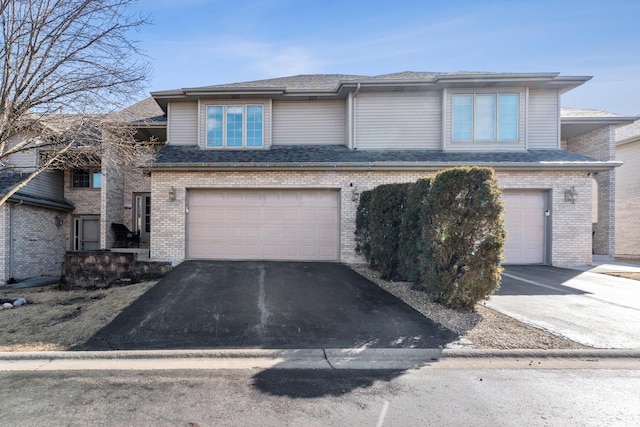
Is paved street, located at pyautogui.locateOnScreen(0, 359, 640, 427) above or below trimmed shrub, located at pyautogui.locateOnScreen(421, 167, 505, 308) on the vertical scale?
below

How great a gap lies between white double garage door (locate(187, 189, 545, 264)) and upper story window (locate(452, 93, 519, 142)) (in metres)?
2.46

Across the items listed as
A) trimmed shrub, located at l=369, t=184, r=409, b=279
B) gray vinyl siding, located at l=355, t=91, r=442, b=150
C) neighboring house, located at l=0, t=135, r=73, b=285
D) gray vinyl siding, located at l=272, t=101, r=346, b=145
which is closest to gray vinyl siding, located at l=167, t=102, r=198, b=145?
gray vinyl siding, located at l=272, t=101, r=346, b=145

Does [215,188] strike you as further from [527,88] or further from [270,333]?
[527,88]

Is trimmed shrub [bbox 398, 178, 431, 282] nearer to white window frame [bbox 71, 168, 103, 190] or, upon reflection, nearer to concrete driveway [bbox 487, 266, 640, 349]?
concrete driveway [bbox 487, 266, 640, 349]

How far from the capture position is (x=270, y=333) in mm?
5160

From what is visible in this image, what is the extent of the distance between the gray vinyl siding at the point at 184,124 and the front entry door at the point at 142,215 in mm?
4167

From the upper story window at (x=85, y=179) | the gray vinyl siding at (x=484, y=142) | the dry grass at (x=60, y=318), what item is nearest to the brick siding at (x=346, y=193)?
the gray vinyl siding at (x=484, y=142)

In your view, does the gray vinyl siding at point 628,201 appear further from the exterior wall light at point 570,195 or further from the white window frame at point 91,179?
the white window frame at point 91,179

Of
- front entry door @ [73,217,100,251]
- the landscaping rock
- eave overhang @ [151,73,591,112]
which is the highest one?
eave overhang @ [151,73,591,112]

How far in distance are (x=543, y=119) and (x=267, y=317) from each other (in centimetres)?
1267

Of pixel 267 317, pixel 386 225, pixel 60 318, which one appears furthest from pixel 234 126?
pixel 267 317

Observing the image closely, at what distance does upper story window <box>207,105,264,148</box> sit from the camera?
12.1m

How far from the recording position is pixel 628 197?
1595cm

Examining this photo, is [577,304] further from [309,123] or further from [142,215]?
[142,215]
